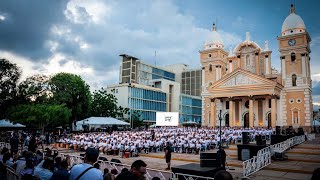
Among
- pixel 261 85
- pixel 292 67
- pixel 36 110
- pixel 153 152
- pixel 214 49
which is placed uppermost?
pixel 214 49

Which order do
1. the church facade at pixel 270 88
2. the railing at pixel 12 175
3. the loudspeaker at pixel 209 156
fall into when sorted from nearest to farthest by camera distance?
the railing at pixel 12 175, the loudspeaker at pixel 209 156, the church facade at pixel 270 88

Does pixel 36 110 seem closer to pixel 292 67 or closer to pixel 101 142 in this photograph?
pixel 101 142

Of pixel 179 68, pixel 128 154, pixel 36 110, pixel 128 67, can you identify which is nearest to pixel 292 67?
pixel 128 154

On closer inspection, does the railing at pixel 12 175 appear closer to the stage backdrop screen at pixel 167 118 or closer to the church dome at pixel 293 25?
the stage backdrop screen at pixel 167 118

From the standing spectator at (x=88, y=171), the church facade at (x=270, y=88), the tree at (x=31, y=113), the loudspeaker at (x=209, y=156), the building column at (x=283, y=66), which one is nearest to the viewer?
the standing spectator at (x=88, y=171)

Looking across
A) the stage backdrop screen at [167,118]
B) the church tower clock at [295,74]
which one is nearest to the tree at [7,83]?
the stage backdrop screen at [167,118]

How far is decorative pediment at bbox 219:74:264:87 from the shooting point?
47344mm

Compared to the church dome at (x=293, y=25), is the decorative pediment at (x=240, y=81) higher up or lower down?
lower down

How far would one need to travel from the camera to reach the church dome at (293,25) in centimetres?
4925

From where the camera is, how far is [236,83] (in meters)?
48.9

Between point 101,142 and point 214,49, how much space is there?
42714 millimetres

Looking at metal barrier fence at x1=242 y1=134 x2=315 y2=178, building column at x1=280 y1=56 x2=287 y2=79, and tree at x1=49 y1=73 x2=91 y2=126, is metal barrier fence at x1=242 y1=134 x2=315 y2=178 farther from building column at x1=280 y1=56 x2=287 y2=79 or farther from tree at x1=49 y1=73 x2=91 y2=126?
tree at x1=49 y1=73 x2=91 y2=126

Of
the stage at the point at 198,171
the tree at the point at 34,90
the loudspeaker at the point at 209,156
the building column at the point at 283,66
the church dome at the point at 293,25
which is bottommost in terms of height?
the stage at the point at 198,171

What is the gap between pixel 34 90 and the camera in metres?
40.2
